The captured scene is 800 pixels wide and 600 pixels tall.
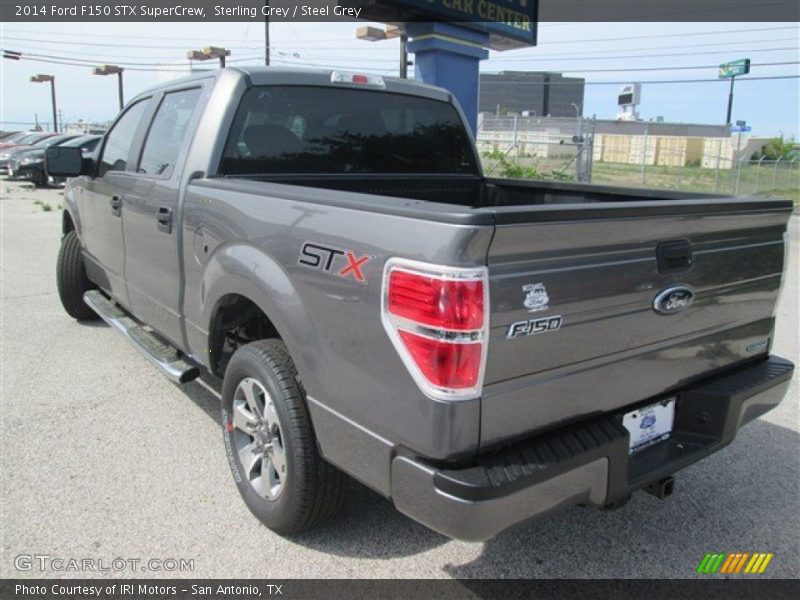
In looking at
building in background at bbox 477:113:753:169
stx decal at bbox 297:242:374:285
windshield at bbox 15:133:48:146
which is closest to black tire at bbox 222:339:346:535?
stx decal at bbox 297:242:374:285

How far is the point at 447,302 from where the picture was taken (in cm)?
199

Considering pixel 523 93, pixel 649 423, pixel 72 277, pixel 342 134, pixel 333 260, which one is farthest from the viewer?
pixel 523 93

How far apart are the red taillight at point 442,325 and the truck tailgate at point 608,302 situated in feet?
0.19

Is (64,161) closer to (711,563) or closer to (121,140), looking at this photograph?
(121,140)

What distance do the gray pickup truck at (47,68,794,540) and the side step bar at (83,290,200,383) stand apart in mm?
28

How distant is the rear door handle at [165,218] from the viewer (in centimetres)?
367

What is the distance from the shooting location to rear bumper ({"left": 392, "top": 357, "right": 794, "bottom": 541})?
2.06 meters

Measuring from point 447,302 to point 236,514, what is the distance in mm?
1807

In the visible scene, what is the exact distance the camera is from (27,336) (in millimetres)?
5816

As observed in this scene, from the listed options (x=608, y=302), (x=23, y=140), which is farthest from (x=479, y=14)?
(x=23, y=140)

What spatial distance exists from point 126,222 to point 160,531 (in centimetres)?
217

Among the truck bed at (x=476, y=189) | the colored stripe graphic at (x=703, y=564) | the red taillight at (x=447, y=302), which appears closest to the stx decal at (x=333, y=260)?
the red taillight at (x=447, y=302)

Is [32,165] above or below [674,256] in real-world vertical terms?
below

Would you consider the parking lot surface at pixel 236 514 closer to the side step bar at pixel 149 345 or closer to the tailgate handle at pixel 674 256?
the side step bar at pixel 149 345
